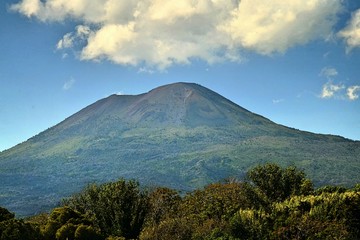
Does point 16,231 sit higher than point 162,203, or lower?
higher

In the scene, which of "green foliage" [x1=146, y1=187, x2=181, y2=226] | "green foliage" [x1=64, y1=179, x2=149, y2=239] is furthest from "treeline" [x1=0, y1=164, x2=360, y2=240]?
"green foliage" [x1=146, y1=187, x2=181, y2=226]

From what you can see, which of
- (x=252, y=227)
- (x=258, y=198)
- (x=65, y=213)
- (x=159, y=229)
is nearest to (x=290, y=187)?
(x=258, y=198)

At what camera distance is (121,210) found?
49.1 metres

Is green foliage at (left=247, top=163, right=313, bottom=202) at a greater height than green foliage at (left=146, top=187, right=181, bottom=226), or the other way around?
green foliage at (left=247, top=163, right=313, bottom=202)

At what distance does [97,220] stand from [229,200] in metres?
27.8

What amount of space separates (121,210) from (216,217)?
20.5 m

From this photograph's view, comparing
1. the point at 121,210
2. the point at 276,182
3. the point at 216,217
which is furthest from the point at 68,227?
the point at 276,182

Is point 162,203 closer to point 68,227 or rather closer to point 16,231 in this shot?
point 68,227

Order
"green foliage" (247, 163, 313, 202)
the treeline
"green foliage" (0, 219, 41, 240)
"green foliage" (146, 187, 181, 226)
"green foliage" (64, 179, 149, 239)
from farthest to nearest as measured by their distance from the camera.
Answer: "green foliage" (146, 187, 181, 226), "green foliage" (247, 163, 313, 202), "green foliage" (64, 179, 149, 239), the treeline, "green foliage" (0, 219, 41, 240)

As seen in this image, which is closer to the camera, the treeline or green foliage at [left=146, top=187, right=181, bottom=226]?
the treeline

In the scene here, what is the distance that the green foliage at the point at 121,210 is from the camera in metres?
48.9

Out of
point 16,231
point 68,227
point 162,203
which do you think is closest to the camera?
point 16,231

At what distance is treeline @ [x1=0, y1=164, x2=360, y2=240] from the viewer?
143ft

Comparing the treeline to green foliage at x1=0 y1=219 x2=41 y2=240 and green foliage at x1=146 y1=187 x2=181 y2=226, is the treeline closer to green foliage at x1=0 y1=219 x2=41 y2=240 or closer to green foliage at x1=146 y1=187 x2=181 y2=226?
green foliage at x1=0 y1=219 x2=41 y2=240
